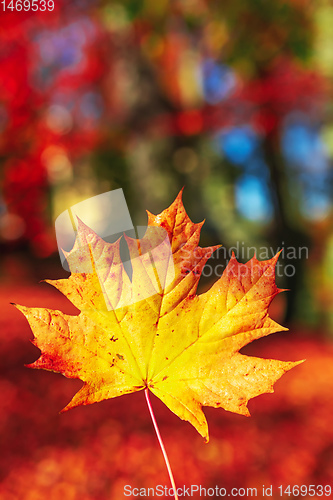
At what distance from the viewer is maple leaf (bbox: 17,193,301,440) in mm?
513

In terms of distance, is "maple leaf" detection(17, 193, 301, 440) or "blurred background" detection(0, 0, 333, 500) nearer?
"maple leaf" detection(17, 193, 301, 440)

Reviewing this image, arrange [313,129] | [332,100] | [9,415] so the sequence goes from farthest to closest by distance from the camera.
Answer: [313,129]
[332,100]
[9,415]

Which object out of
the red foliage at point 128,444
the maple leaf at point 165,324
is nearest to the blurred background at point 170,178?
the red foliage at point 128,444

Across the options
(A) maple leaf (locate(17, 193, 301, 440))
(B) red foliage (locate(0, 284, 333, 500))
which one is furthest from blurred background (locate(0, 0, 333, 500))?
(A) maple leaf (locate(17, 193, 301, 440))

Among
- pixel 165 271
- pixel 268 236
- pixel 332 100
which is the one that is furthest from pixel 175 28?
pixel 165 271

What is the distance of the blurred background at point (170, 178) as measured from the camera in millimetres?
2936

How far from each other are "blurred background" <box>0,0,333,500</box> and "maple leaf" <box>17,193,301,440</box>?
2547 millimetres

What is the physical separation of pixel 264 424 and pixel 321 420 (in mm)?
746

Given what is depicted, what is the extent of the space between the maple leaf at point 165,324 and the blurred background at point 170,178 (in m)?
2.55

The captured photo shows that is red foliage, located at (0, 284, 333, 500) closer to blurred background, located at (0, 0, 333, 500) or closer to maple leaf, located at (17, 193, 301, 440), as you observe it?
blurred background, located at (0, 0, 333, 500)

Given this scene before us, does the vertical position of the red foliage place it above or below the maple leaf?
below

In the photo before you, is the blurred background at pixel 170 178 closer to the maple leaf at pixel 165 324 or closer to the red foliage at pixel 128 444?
the red foliage at pixel 128 444

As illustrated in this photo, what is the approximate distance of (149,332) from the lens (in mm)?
560

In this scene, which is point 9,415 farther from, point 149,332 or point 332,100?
point 332,100
